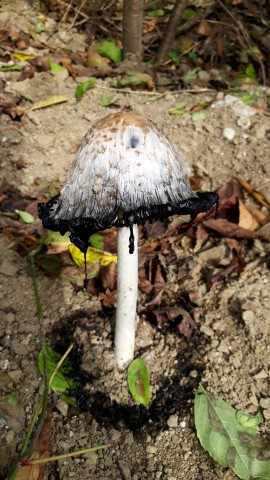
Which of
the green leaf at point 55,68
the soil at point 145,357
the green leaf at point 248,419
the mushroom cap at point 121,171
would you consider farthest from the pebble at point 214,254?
the green leaf at point 55,68

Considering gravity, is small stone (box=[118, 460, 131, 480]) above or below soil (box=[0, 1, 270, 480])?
below

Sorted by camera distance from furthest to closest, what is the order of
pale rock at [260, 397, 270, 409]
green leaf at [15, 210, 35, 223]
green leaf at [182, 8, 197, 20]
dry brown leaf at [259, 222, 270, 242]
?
green leaf at [182, 8, 197, 20], green leaf at [15, 210, 35, 223], dry brown leaf at [259, 222, 270, 242], pale rock at [260, 397, 270, 409]

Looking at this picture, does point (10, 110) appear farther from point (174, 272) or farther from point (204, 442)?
point (204, 442)

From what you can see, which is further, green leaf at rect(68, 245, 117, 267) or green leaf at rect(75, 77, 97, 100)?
green leaf at rect(75, 77, 97, 100)

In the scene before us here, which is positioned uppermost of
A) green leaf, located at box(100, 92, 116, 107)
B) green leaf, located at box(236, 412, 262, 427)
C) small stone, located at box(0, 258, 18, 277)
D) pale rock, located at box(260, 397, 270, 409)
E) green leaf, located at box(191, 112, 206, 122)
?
green leaf, located at box(100, 92, 116, 107)

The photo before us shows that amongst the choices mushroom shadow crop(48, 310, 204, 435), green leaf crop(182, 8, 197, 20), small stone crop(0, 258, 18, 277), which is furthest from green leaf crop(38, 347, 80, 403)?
green leaf crop(182, 8, 197, 20)

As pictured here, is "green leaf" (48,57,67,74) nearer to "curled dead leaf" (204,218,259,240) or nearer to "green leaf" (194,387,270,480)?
"curled dead leaf" (204,218,259,240)

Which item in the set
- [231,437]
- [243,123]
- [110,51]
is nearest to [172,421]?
[231,437]

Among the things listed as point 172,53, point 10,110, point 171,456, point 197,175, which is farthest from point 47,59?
point 171,456
